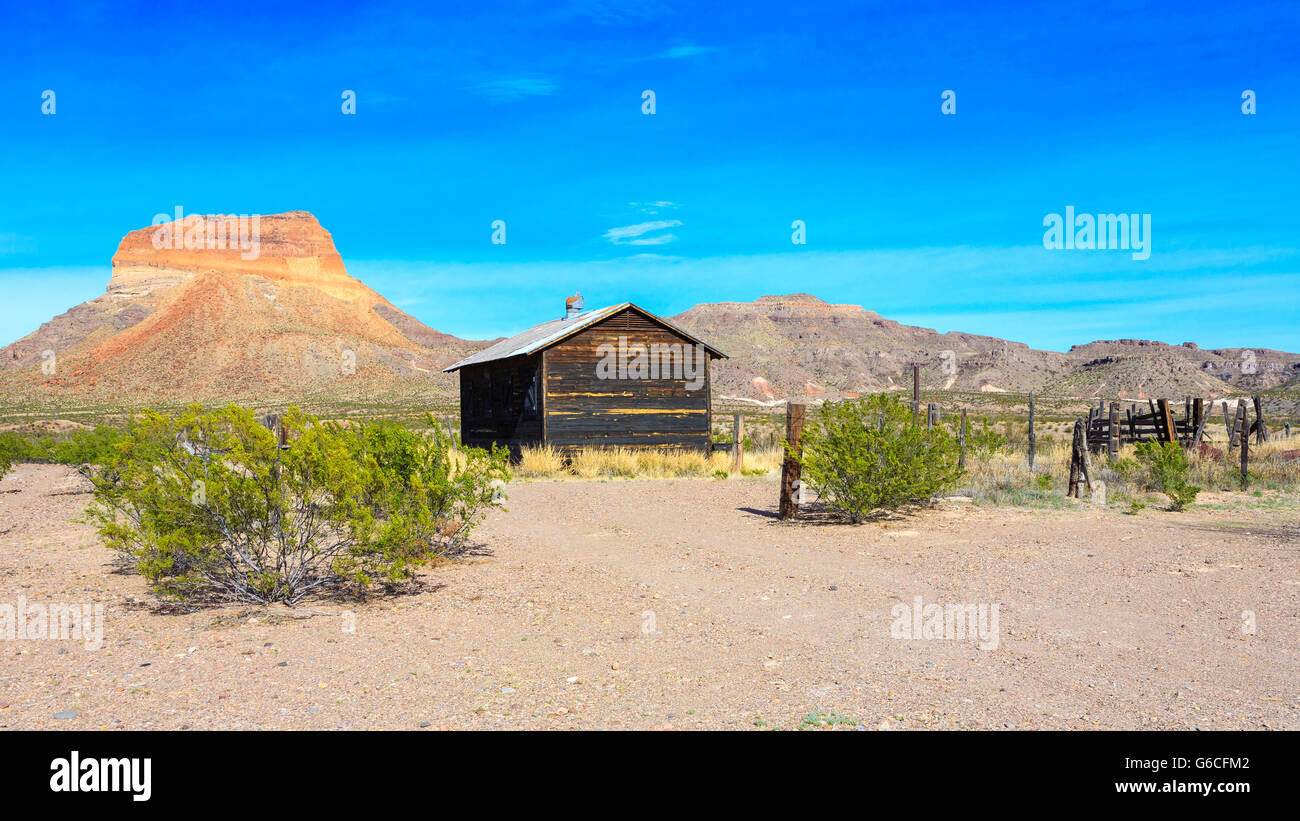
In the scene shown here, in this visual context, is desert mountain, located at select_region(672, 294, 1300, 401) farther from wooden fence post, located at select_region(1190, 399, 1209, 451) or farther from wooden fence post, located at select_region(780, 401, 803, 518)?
wooden fence post, located at select_region(780, 401, 803, 518)

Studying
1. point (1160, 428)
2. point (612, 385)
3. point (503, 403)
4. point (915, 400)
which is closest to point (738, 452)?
point (612, 385)

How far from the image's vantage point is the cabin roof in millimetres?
18562

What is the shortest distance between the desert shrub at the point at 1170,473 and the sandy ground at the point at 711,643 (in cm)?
198

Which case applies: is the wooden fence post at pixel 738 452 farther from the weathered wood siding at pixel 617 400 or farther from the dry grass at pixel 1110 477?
the dry grass at pixel 1110 477

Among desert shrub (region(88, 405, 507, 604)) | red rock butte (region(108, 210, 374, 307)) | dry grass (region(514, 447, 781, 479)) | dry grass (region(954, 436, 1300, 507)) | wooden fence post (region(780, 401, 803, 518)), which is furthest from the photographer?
red rock butte (region(108, 210, 374, 307))

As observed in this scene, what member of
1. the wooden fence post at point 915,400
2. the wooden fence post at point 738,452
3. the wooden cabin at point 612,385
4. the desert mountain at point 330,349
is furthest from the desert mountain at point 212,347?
the wooden fence post at point 915,400

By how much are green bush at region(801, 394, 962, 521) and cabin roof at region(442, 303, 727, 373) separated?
23.5ft

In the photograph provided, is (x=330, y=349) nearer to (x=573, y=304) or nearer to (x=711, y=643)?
(x=573, y=304)

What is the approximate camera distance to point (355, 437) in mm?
7848

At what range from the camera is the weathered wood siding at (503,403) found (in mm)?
19406

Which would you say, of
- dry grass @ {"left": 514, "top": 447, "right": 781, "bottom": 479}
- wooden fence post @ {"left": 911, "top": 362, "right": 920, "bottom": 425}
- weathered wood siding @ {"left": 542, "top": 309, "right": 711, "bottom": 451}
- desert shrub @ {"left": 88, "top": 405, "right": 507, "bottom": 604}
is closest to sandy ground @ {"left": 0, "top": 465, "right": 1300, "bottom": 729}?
desert shrub @ {"left": 88, "top": 405, "right": 507, "bottom": 604}

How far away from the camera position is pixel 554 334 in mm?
19453
